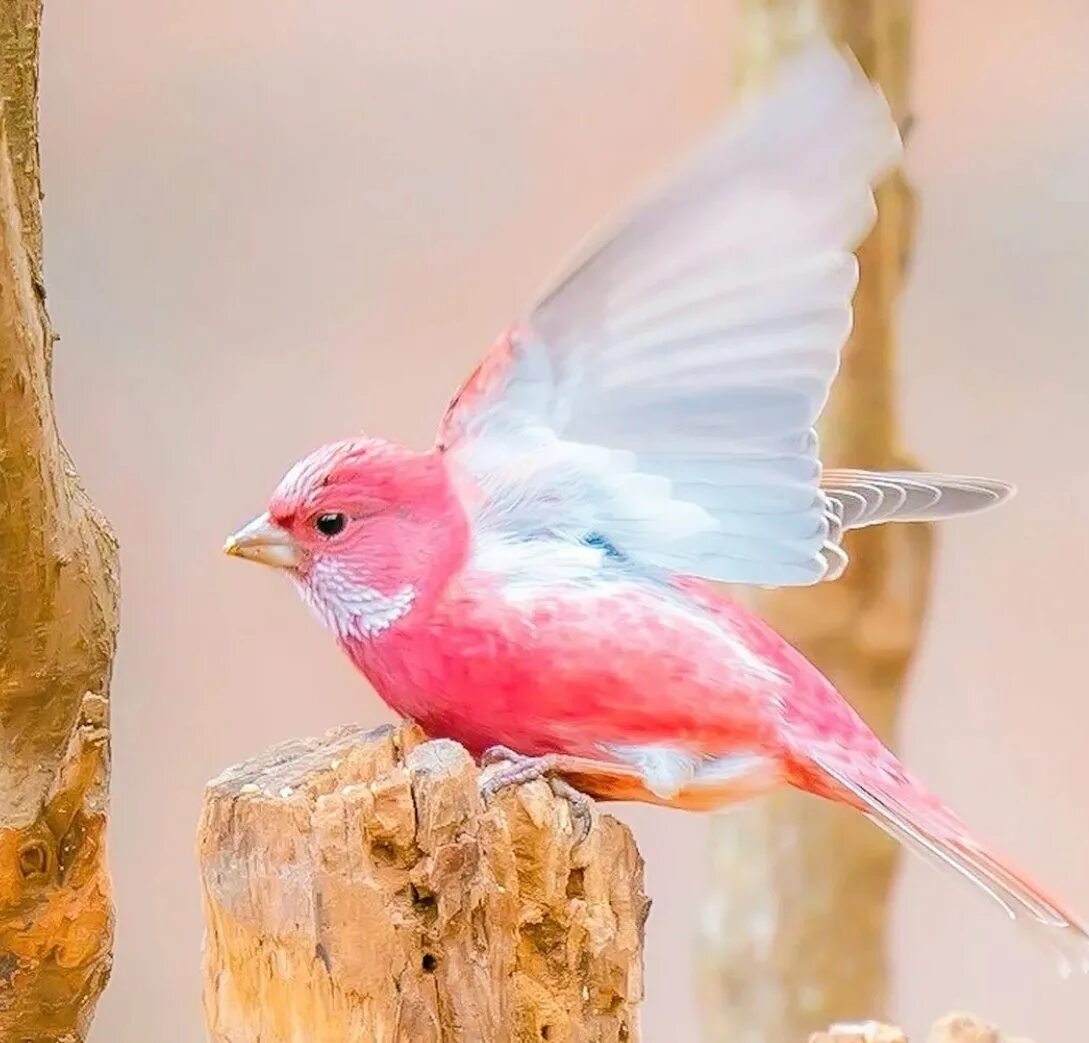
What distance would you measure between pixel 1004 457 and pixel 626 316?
0.61 meters

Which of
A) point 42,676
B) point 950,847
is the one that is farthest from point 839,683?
point 42,676

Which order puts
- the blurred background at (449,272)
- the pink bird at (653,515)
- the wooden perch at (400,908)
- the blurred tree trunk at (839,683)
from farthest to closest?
the blurred background at (449,272) < the blurred tree trunk at (839,683) < the pink bird at (653,515) < the wooden perch at (400,908)

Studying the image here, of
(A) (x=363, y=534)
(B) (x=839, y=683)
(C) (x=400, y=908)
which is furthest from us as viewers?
(B) (x=839, y=683)

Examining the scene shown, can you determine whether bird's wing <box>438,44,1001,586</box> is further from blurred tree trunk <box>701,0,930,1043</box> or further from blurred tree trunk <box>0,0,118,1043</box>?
blurred tree trunk <box>701,0,930,1043</box>

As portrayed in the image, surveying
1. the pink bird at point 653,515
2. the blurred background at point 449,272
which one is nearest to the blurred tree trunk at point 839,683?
the blurred background at point 449,272

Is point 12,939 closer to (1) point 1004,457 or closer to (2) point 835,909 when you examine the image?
(2) point 835,909

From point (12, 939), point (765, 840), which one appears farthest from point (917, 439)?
point (12, 939)

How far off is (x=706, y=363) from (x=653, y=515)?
0.08 m

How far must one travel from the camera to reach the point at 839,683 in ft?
3.65

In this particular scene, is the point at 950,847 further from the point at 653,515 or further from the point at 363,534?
the point at 363,534

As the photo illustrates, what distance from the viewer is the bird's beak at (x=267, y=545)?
710 millimetres

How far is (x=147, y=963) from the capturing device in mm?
1316

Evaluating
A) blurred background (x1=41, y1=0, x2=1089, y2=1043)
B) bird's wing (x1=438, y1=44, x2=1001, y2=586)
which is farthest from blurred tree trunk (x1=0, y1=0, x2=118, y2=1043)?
blurred background (x1=41, y1=0, x2=1089, y2=1043)

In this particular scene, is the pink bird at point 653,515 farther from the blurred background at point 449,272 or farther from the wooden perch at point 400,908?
the blurred background at point 449,272
